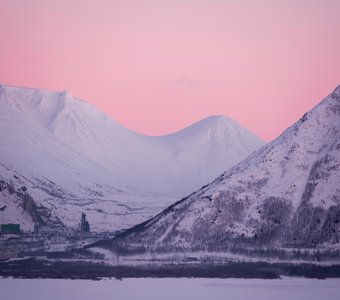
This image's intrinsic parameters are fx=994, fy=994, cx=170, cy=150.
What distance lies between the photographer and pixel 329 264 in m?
191

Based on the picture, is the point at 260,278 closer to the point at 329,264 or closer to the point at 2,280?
the point at 329,264

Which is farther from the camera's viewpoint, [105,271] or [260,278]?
[105,271]

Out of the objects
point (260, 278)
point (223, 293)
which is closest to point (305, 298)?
point (223, 293)

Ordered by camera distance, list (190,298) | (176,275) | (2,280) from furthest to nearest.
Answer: (176,275)
(2,280)
(190,298)

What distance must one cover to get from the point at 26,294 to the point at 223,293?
29775 mm

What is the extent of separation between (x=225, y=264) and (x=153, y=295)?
176ft

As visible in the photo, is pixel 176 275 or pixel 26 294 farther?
pixel 176 275

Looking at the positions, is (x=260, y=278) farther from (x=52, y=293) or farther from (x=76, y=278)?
(x=52, y=293)

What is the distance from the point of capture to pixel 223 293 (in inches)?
5965

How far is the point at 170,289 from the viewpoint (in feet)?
516

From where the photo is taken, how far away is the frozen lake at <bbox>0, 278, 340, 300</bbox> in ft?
476

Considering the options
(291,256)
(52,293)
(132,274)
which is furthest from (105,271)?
(52,293)

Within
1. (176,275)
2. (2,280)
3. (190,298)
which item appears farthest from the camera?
(176,275)

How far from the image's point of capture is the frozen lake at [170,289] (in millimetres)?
145125
